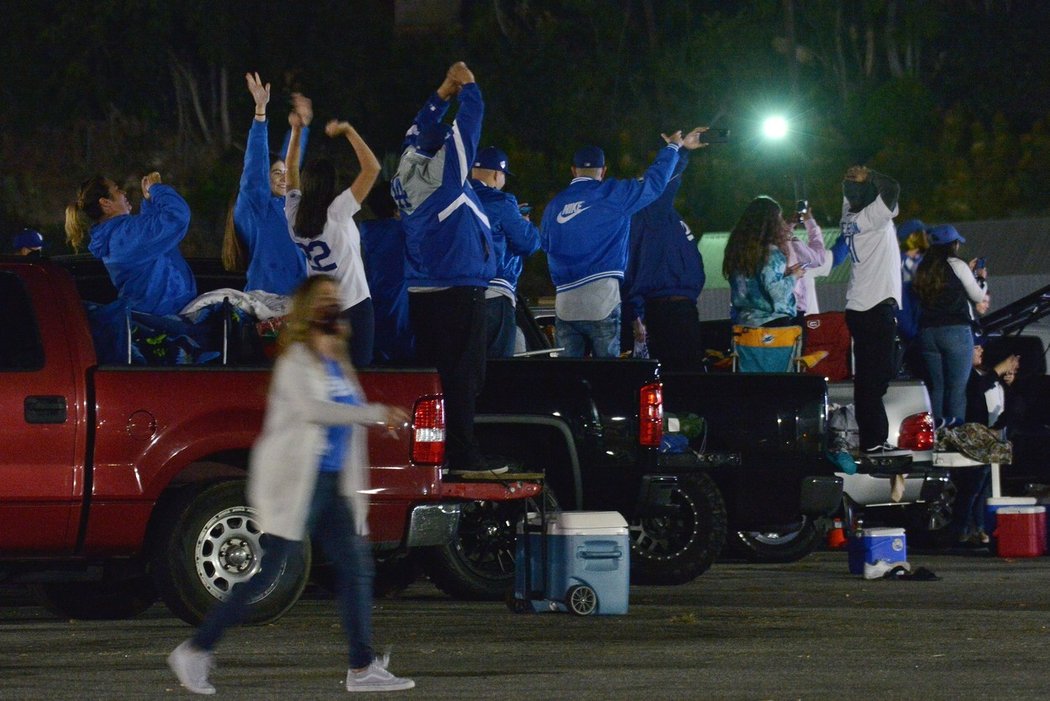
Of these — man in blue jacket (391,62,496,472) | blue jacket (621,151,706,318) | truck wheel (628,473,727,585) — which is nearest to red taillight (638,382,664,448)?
truck wheel (628,473,727,585)

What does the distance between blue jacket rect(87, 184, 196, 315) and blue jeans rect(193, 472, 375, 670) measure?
364cm

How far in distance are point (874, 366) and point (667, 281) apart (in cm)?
162

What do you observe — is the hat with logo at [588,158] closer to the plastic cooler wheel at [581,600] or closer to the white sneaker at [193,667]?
the plastic cooler wheel at [581,600]

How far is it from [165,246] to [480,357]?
76.0 inches

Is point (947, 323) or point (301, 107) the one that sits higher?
point (301, 107)

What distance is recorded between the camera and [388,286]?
41.7 ft

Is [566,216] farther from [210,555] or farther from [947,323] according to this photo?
[210,555]

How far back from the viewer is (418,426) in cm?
1073

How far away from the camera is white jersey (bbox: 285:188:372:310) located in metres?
11.3

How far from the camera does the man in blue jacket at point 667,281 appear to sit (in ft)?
48.0

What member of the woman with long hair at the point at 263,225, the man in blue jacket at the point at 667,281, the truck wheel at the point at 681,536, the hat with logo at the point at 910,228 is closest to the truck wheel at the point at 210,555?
the woman with long hair at the point at 263,225

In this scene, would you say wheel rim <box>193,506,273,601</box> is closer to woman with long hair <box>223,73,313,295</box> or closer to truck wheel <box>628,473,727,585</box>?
woman with long hair <box>223,73,313,295</box>

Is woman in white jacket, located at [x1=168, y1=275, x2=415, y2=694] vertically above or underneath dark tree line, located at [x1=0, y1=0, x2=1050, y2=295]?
underneath

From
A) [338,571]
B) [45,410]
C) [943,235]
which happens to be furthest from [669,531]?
[338,571]
